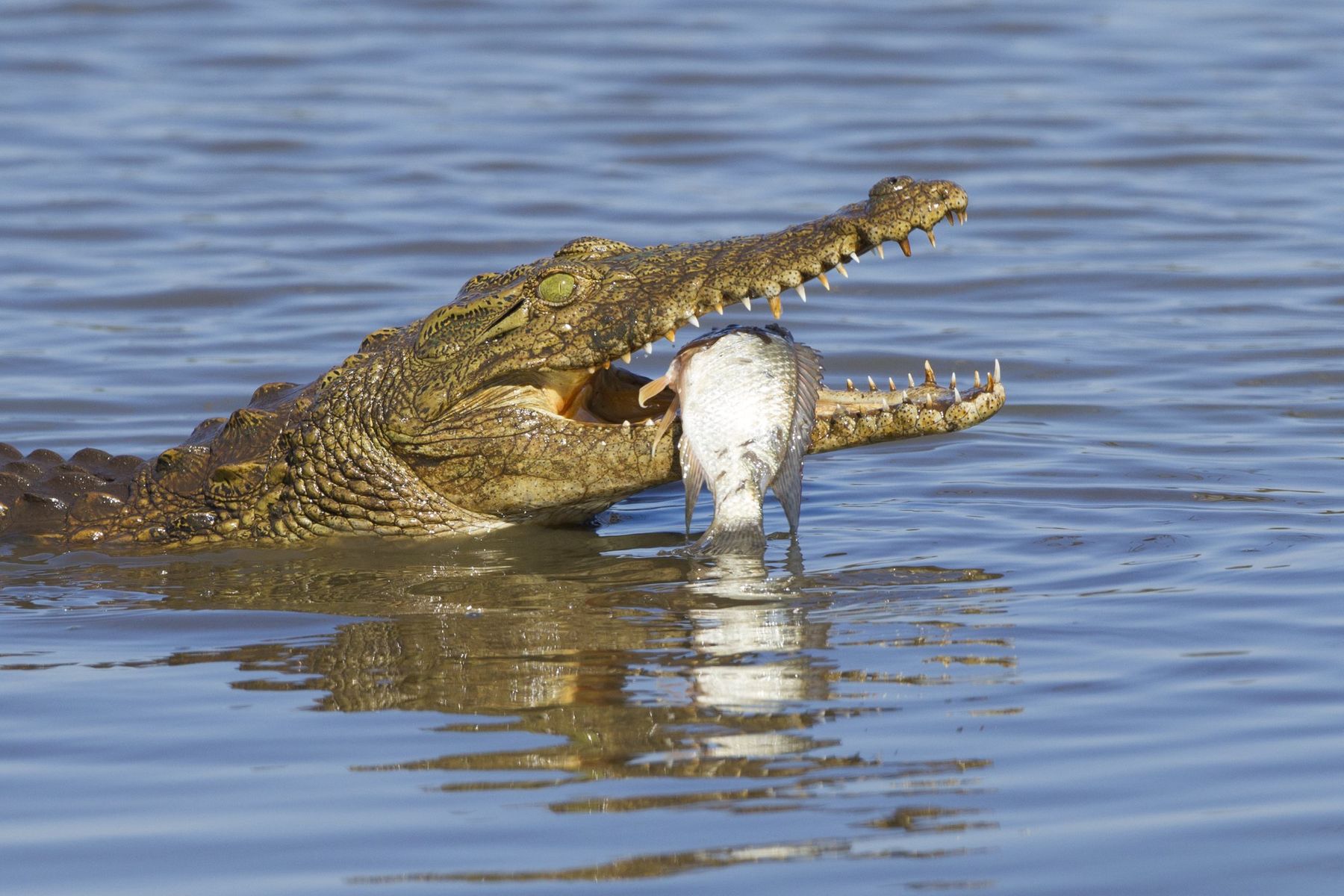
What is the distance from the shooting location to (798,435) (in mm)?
5898

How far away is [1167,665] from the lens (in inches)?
186

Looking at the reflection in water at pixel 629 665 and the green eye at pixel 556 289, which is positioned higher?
the green eye at pixel 556 289

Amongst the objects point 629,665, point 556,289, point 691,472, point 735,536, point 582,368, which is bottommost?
point 629,665

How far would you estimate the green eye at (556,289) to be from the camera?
6.07 m

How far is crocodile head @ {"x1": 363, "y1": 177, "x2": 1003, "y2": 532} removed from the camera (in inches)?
227

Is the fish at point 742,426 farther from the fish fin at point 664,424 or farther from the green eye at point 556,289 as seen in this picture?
the green eye at point 556,289

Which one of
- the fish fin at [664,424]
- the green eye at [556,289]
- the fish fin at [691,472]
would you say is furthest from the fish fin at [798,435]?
the green eye at [556,289]

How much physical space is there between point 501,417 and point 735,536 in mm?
913

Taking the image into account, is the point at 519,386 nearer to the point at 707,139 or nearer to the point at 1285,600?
the point at 1285,600

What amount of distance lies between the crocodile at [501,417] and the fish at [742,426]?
0.13 meters

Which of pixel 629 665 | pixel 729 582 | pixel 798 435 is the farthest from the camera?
pixel 798 435

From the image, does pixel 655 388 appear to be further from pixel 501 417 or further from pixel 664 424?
pixel 501 417

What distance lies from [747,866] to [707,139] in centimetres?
1111

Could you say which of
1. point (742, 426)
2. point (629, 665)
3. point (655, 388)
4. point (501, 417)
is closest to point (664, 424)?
point (655, 388)
